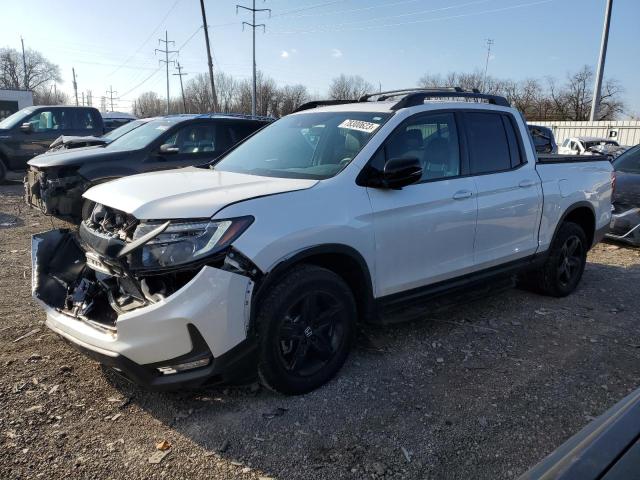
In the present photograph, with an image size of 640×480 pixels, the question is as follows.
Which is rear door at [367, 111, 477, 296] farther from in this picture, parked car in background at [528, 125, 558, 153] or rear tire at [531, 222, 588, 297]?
parked car in background at [528, 125, 558, 153]

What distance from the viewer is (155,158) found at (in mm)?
7453

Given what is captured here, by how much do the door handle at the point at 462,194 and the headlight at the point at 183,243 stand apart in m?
1.91

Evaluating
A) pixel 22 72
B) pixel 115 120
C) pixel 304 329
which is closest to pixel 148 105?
pixel 22 72

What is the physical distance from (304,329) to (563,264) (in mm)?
3443

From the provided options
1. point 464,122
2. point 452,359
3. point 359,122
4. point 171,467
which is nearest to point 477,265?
point 452,359

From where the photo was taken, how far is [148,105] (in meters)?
105

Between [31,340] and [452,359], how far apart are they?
10.7 feet

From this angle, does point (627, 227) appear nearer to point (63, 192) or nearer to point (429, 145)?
point (429, 145)

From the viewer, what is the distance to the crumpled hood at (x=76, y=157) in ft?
22.1

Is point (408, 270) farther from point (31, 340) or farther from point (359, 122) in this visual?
point (31, 340)

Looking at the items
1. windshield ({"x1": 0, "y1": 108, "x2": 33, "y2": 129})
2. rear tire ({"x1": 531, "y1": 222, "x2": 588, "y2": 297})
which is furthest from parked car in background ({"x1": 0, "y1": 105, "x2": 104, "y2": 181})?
rear tire ({"x1": 531, "y1": 222, "x2": 588, "y2": 297})

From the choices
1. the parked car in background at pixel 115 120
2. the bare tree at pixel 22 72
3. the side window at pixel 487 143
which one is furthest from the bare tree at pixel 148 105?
the side window at pixel 487 143

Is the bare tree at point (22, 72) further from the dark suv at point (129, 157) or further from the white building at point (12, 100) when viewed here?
the dark suv at point (129, 157)

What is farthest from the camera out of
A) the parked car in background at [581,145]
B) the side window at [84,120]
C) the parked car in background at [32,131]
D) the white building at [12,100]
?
the white building at [12,100]
